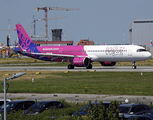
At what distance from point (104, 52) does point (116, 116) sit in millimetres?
47473

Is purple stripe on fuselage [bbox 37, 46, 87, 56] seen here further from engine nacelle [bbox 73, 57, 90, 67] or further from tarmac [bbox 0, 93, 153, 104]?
tarmac [bbox 0, 93, 153, 104]

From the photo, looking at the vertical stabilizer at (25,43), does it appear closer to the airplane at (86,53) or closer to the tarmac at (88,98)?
the airplane at (86,53)

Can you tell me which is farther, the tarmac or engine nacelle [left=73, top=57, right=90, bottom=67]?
engine nacelle [left=73, top=57, right=90, bottom=67]

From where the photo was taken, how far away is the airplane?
5834 cm

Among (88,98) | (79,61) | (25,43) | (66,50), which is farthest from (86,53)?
(88,98)

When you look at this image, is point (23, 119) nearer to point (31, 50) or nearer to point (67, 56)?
point (67, 56)

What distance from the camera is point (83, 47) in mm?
63781

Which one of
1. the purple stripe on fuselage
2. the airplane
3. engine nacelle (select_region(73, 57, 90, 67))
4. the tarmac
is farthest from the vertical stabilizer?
the tarmac

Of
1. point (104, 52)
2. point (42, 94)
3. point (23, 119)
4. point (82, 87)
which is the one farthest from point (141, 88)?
point (104, 52)

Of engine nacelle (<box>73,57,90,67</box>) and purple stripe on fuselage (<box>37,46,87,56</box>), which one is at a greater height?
purple stripe on fuselage (<box>37,46,87,56</box>)

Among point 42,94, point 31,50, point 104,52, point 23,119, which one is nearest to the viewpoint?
point 23,119

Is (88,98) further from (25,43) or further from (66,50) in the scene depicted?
(25,43)

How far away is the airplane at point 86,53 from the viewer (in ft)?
191

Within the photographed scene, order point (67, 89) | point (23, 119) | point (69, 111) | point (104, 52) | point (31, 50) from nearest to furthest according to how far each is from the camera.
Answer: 1. point (23, 119)
2. point (69, 111)
3. point (67, 89)
4. point (104, 52)
5. point (31, 50)
